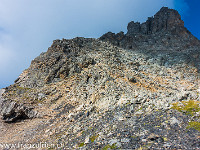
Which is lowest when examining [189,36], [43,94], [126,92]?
[126,92]

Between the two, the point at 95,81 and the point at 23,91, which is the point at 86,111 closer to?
the point at 95,81

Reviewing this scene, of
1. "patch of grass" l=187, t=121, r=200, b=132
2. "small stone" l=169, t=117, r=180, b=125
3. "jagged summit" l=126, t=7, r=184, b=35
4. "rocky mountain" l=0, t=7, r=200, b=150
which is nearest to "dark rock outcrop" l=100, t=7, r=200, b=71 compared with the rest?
"jagged summit" l=126, t=7, r=184, b=35

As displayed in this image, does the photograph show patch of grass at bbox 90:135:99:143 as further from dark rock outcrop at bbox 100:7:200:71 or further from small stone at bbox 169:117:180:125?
dark rock outcrop at bbox 100:7:200:71

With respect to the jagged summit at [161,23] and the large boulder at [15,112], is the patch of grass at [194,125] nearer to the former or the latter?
the large boulder at [15,112]

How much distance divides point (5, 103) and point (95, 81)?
14.7 m

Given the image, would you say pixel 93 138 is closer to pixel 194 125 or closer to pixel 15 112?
pixel 194 125

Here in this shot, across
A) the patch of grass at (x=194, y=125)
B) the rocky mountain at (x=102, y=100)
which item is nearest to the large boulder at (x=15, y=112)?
the rocky mountain at (x=102, y=100)

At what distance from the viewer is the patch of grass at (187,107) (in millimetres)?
9699

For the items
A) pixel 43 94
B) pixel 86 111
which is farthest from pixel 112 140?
pixel 43 94

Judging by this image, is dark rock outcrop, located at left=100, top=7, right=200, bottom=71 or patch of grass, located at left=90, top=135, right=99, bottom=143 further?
dark rock outcrop, located at left=100, top=7, right=200, bottom=71

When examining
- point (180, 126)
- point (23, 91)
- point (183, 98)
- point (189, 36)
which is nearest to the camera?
point (180, 126)

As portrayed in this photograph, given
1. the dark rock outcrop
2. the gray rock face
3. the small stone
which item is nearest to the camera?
the small stone

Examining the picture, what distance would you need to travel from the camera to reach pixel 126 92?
53.9ft

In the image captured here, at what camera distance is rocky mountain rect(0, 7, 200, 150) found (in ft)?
29.5
